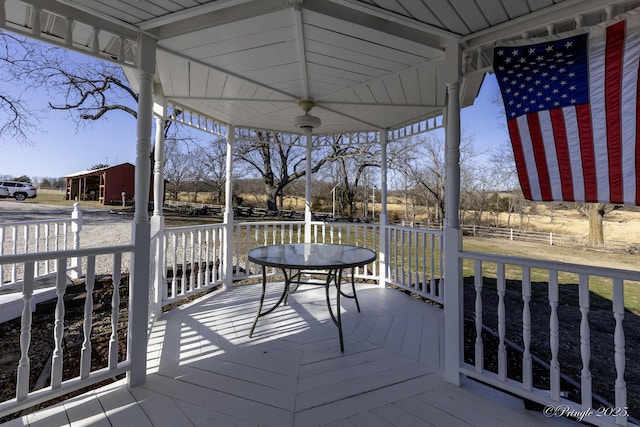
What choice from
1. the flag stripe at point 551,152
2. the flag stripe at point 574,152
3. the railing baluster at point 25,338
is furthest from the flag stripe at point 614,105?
the railing baluster at point 25,338

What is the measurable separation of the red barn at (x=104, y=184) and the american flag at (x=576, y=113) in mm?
24672

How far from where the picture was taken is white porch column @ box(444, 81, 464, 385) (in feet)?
7.11

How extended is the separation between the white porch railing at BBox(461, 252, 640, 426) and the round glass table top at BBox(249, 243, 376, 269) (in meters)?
0.98

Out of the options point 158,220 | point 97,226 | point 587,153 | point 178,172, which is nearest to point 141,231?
point 158,220

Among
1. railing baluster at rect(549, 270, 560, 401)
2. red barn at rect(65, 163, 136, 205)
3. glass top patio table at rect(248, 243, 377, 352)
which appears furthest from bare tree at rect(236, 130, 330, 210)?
railing baluster at rect(549, 270, 560, 401)

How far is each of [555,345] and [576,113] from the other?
4.63 ft

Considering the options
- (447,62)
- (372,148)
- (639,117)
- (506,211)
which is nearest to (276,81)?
(447,62)

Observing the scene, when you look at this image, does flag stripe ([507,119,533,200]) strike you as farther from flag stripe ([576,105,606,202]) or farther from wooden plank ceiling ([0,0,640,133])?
wooden plank ceiling ([0,0,640,133])

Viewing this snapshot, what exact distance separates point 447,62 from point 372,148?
585 inches

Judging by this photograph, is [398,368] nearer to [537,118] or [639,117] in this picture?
[537,118]

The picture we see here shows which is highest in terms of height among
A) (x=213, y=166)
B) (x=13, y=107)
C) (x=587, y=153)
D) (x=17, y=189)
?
(x=213, y=166)

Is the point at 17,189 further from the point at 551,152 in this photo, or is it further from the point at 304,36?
the point at 551,152

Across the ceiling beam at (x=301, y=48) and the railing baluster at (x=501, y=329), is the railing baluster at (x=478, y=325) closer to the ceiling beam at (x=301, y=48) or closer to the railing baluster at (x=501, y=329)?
the railing baluster at (x=501, y=329)

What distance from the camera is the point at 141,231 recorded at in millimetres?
2090
